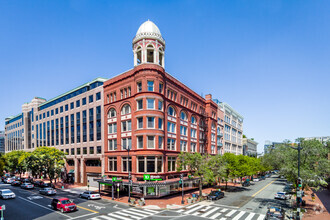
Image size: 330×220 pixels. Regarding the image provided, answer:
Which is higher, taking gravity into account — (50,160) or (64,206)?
(50,160)

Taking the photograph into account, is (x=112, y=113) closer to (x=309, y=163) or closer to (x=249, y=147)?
(x=309, y=163)

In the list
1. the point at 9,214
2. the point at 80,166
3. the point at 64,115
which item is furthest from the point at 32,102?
the point at 9,214

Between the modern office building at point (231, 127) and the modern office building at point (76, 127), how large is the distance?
137 feet

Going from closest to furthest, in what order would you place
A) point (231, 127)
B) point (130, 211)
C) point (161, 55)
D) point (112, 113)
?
point (130, 211), point (161, 55), point (112, 113), point (231, 127)

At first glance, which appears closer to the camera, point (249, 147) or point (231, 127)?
point (231, 127)

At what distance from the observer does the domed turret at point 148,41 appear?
40.9 m

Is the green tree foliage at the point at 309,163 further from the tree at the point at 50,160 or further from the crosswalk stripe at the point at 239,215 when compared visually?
the tree at the point at 50,160

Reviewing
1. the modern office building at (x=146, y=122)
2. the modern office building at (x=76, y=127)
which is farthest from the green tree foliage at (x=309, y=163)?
the modern office building at (x=76, y=127)

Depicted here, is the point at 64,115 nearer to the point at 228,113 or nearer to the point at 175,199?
the point at 175,199

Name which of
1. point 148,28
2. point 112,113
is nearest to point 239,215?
point 112,113

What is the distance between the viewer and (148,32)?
135 feet

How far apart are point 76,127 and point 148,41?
31718 mm

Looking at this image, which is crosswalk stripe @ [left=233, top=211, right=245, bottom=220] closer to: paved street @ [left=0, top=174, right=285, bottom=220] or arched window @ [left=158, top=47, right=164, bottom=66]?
paved street @ [left=0, top=174, right=285, bottom=220]

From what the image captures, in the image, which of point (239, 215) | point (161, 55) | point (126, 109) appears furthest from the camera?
point (161, 55)
